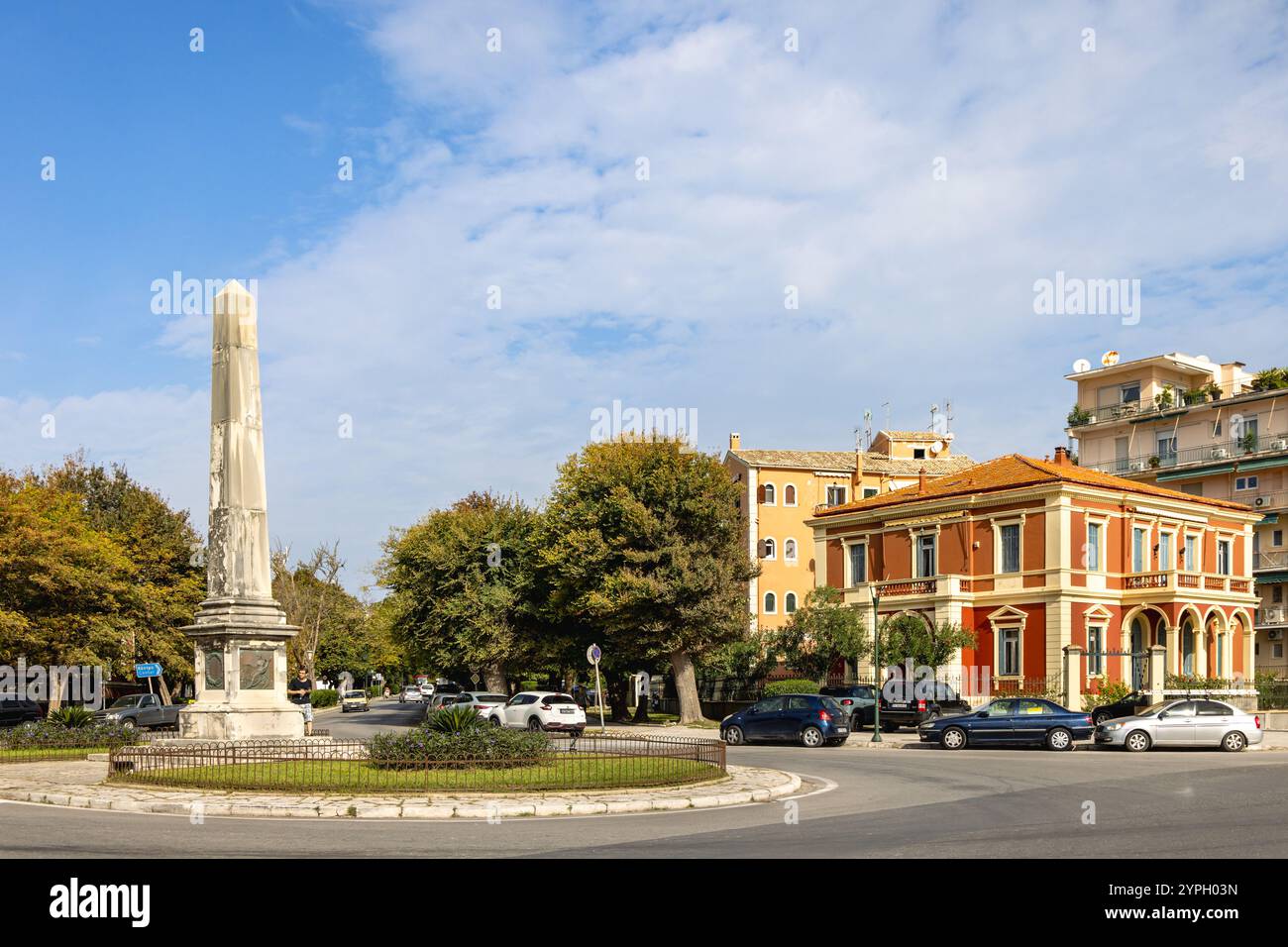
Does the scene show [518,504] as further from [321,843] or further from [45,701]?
[321,843]

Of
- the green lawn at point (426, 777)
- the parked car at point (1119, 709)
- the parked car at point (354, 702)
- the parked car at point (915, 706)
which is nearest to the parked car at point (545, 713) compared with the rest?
the parked car at point (915, 706)

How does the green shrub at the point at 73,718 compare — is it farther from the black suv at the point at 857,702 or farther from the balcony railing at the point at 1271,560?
the balcony railing at the point at 1271,560

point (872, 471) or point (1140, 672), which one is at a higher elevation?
point (872, 471)

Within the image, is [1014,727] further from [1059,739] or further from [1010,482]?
[1010,482]

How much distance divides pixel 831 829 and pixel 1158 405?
213 ft

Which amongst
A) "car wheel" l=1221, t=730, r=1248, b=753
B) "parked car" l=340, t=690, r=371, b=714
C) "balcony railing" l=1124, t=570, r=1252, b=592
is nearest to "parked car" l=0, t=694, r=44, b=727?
"parked car" l=340, t=690, r=371, b=714

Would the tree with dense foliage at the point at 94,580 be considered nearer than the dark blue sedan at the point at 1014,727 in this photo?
No

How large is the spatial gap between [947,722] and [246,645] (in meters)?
19.5

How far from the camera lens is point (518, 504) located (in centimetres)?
6166

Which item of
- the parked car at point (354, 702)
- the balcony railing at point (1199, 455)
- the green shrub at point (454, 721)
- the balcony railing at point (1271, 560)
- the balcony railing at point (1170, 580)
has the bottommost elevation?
the parked car at point (354, 702)

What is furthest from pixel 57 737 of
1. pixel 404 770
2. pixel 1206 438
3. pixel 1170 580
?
pixel 1206 438

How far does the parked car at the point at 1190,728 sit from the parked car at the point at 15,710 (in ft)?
113

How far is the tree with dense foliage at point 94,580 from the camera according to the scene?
46.2 meters
